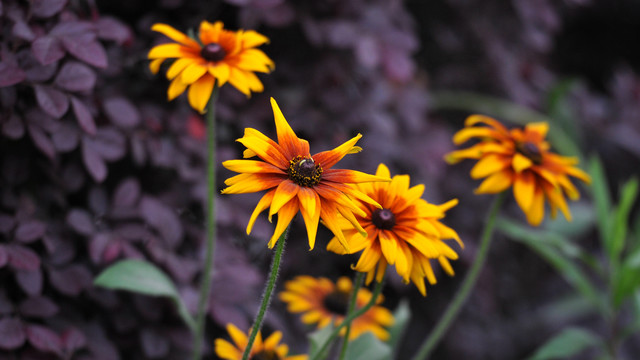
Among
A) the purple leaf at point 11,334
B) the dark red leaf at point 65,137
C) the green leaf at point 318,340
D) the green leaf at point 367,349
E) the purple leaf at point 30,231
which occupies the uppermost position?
the dark red leaf at point 65,137

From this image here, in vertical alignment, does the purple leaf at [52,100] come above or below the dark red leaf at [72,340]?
above

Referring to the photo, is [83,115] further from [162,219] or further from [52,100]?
[162,219]

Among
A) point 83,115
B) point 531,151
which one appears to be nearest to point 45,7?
point 83,115

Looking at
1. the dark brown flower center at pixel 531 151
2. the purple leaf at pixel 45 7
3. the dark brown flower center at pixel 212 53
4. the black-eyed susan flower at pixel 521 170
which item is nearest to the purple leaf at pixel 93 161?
the purple leaf at pixel 45 7

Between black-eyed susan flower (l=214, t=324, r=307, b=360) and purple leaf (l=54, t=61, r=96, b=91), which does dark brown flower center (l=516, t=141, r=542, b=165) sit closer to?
black-eyed susan flower (l=214, t=324, r=307, b=360)

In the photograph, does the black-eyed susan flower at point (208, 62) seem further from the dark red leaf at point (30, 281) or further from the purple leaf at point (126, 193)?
the dark red leaf at point (30, 281)

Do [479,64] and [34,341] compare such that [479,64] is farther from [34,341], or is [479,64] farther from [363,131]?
[34,341]

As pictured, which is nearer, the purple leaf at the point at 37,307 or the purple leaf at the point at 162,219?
the purple leaf at the point at 37,307
